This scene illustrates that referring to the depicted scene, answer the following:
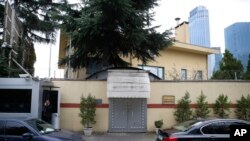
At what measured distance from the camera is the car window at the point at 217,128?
10984 mm

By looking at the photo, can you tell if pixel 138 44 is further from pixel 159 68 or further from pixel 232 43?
pixel 232 43

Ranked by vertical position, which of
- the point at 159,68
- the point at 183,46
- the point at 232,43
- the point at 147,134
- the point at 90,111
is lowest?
the point at 147,134

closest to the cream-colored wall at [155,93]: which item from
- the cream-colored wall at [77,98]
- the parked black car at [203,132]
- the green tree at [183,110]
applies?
the cream-colored wall at [77,98]

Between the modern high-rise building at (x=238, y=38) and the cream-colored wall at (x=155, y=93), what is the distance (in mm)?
20015

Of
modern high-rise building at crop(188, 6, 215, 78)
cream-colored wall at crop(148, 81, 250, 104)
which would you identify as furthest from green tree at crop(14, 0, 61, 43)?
modern high-rise building at crop(188, 6, 215, 78)

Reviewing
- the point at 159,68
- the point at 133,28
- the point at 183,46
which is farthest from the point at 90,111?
the point at 183,46

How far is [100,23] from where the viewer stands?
63.6 feet

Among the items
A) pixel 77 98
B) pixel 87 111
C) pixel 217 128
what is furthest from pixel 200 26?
pixel 217 128

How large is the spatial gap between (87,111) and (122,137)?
104 inches

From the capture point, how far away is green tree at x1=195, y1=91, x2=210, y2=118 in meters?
20.0

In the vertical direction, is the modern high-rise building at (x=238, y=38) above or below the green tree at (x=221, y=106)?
above

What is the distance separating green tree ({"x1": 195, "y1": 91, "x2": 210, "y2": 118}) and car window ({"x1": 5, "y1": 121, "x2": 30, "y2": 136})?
466 inches

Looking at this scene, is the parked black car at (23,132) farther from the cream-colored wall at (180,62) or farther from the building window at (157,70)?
the building window at (157,70)

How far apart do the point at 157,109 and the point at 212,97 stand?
11.4ft
